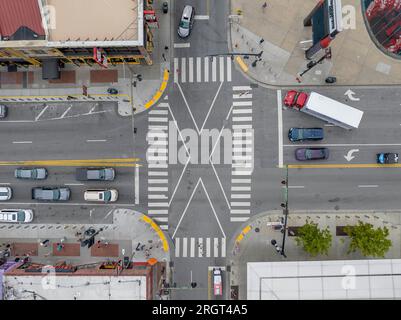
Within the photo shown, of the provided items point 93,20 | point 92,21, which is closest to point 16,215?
point 92,21

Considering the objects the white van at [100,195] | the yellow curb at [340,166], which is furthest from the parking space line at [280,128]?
the white van at [100,195]

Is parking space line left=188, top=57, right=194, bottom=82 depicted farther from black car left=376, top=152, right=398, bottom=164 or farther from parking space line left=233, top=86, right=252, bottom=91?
black car left=376, top=152, right=398, bottom=164

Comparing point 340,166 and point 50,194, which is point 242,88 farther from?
point 50,194

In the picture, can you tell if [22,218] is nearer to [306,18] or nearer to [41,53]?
[41,53]

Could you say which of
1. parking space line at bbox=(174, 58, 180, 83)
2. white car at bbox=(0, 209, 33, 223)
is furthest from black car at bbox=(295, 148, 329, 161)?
white car at bbox=(0, 209, 33, 223)

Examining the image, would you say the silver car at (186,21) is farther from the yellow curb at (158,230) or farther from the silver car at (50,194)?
the silver car at (50,194)
